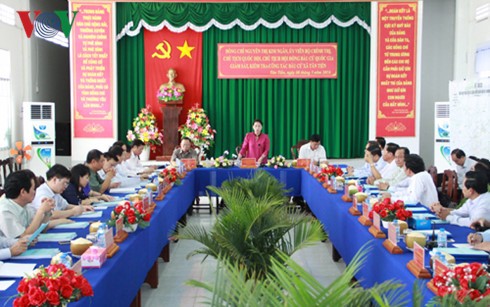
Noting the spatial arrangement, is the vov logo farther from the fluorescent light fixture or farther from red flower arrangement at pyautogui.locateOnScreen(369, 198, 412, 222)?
the fluorescent light fixture

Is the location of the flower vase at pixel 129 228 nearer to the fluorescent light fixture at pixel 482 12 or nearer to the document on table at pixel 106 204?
the document on table at pixel 106 204

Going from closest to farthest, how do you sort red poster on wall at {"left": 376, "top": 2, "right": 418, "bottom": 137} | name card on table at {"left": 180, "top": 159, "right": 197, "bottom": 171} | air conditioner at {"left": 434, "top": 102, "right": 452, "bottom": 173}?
1. name card on table at {"left": 180, "top": 159, "right": 197, "bottom": 171}
2. air conditioner at {"left": 434, "top": 102, "right": 452, "bottom": 173}
3. red poster on wall at {"left": 376, "top": 2, "right": 418, "bottom": 137}

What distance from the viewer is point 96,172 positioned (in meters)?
4.90

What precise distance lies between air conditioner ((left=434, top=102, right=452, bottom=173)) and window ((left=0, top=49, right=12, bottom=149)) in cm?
711

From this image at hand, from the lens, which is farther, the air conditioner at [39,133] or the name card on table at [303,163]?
the air conditioner at [39,133]

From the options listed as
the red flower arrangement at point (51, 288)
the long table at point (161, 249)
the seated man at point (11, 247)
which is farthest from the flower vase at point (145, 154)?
the red flower arrangement at point (51, 288)

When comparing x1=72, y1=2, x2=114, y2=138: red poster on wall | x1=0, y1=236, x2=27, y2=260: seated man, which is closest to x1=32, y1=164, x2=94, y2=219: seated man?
x1=0, y1=236, x2=27, y2=260: seated man

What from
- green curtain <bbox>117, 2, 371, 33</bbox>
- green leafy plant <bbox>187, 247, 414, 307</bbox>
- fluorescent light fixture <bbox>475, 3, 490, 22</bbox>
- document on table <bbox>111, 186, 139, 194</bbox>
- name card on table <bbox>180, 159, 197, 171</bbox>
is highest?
green curtain <bbox>117, 2, 371, 33</bbox>

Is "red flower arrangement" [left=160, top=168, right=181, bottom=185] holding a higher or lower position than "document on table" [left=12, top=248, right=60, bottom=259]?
higher

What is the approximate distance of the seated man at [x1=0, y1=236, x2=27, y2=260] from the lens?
8.48ft

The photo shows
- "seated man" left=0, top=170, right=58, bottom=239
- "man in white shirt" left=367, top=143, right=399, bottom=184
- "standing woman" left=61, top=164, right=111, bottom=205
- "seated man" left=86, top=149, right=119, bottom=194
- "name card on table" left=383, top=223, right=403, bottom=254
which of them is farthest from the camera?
"man in white shirt" left=367, top=143, right=399, bottom=184

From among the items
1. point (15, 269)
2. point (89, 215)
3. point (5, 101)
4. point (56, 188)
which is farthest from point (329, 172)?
point (5, 101)

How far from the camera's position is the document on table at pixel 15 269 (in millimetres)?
2327

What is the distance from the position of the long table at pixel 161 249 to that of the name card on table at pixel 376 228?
0.11 feet
